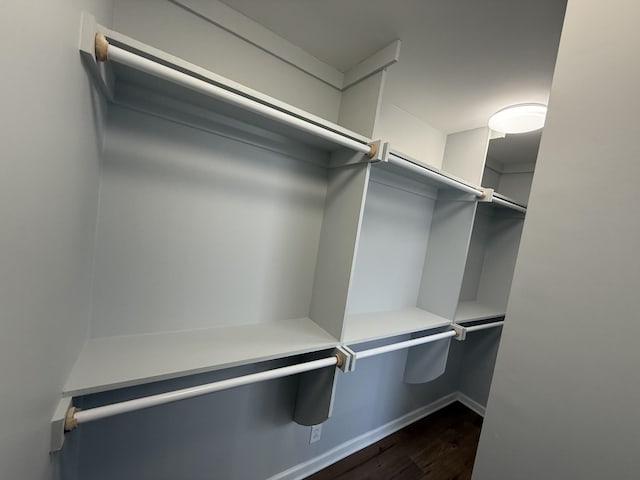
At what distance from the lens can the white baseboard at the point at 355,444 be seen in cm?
147

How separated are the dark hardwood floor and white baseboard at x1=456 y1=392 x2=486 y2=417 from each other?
4.6 inches

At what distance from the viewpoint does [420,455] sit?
1744 mm

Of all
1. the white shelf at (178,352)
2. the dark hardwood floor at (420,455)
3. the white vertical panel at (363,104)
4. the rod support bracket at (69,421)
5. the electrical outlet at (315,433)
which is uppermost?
the white vertical panel at (363,104)

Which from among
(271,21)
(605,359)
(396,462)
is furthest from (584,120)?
(396,462)

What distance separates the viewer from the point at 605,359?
547mm

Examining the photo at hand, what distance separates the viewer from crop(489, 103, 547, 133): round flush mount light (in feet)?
4.15

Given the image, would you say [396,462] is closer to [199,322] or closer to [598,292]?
[199,322]

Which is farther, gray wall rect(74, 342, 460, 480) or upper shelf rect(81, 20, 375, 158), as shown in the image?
gray wall rect(74, 342, 460, 480)

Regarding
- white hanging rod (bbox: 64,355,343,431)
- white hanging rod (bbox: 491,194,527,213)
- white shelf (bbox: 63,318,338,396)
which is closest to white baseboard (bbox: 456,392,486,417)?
white hanging rod (bbox: 491,194,527,213)

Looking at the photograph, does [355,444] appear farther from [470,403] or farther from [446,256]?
[446,256]

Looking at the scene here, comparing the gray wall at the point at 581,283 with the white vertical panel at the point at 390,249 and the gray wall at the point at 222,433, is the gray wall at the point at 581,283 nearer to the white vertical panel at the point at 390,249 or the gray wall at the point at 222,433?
the white vertical panel at the point at 390,249

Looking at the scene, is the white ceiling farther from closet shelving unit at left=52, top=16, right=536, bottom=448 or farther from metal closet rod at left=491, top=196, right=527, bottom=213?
metal closet rod at left=491, top=196, right=527, bottom=213

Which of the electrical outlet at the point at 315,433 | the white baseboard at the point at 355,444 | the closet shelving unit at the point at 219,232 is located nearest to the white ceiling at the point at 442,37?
the closet shelving unit at the point at 219,232

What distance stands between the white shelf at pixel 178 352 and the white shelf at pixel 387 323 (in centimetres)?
17
